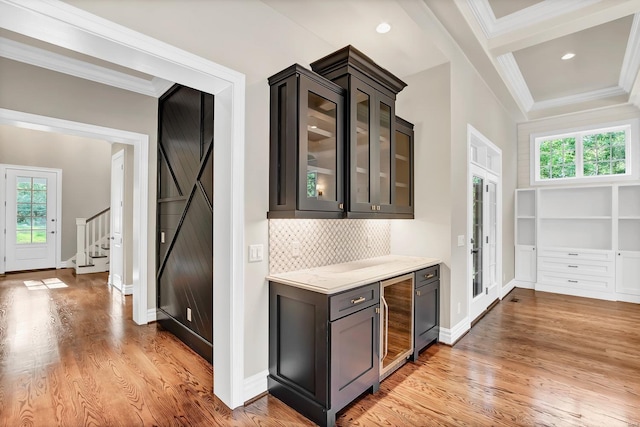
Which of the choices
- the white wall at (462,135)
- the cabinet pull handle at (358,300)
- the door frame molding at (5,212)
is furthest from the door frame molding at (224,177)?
the door frame molding at (5,212)

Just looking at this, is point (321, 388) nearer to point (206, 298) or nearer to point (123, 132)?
point (206, 298)

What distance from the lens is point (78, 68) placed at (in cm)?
338

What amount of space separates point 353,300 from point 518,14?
3.37 meters

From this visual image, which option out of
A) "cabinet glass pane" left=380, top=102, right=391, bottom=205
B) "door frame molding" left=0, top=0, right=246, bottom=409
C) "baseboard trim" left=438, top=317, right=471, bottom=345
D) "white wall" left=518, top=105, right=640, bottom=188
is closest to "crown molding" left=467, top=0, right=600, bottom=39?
"cabinet glass pane" left=380, top=102, right=391, bottom=205

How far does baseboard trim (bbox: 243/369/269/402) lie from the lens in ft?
7.47

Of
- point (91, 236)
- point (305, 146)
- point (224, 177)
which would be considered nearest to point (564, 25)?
point (305, 146)

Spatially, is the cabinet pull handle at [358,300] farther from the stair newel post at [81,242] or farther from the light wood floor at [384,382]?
the stair newel post at [81,242]

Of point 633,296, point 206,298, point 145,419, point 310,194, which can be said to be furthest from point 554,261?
point 145,419

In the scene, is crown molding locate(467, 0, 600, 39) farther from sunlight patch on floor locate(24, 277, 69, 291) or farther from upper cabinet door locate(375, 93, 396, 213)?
sunlight patch on floor locate(24, 277, 69, 291)

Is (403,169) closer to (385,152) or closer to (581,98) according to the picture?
→ (385,152)

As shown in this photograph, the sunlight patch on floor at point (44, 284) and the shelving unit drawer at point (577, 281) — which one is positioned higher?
the shelving unit drawer at point (577, 281)

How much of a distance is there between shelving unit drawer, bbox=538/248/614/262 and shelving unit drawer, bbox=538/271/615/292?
305 mm

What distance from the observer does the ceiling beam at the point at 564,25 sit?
9.36 ft

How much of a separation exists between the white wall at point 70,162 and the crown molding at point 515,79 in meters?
9.39
